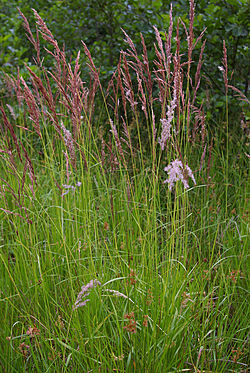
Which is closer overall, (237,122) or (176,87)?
(176,87)

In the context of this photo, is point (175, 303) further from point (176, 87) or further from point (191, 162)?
point (191, 162)

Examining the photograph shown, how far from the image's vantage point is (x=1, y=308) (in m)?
1.96

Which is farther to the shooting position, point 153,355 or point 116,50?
point 116,50

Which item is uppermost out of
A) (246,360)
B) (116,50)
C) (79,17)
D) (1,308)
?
(79,17)

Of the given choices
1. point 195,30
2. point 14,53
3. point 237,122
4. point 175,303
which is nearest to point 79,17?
point 14,53

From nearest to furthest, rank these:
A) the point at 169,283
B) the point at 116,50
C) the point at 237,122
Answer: the point at 169,283
the point at 237,122
the point at 116,50

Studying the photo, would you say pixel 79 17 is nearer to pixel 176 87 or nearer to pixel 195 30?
pixel 195 30

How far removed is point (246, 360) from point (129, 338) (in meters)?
0.59

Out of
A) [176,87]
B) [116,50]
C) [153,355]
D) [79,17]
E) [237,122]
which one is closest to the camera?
[153,355]

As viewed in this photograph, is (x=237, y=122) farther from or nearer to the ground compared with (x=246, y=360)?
farther from the ground

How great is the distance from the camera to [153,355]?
1.55 meters

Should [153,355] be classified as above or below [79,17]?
below

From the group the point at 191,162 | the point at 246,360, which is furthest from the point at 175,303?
the point at 191,162

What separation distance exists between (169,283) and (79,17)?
13.7ft
